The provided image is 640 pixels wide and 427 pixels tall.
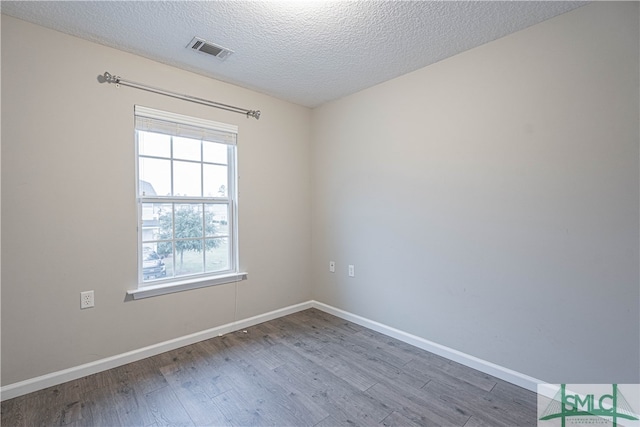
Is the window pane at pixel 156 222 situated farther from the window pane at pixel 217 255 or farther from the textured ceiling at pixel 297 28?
the textured ceiling at pixel 297 28

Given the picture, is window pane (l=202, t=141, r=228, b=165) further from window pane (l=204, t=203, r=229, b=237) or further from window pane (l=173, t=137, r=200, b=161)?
window pane (l=204, t=203, r=229, b=237)

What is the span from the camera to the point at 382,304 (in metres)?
2.94

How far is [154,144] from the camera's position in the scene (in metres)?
2.55

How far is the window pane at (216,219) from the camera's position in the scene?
2887mm

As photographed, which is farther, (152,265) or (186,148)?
(186,148)

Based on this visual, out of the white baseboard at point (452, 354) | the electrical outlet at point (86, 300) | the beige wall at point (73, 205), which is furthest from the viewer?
the electrical outlet at point (86, 300)

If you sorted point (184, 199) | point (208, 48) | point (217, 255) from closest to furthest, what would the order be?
point (208, 48)
point (184, 199)
point (217, 255)

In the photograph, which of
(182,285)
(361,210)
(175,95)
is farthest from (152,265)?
(361,210)

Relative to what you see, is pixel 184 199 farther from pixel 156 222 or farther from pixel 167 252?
pixel 167 252

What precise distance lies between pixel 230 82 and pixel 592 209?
9.97ft

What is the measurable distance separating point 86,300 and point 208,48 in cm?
210

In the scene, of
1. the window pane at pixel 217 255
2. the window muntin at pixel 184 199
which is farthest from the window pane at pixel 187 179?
the window pane at pixel 217 255

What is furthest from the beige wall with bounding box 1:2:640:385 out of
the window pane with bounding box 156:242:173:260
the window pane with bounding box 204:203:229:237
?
the window pane with bounding box 204:203:229:237

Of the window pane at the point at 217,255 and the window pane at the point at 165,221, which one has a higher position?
the window pane at the point at 165,221
